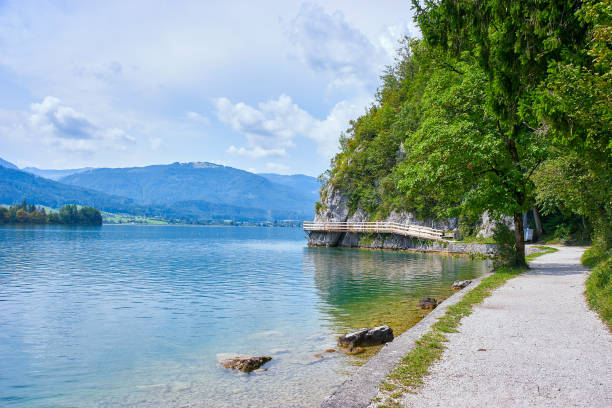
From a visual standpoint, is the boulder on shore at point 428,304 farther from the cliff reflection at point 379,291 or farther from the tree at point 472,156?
the tree at point 472,156

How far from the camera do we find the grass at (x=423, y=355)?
7.03 metres

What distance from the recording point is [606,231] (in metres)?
23.5

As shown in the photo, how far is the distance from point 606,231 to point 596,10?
17.3 meters

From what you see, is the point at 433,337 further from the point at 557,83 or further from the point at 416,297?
the point at 416,297

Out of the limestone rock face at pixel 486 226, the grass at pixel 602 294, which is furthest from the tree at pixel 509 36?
the limestone rock face at pixel 486 226

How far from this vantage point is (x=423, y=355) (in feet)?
28.6

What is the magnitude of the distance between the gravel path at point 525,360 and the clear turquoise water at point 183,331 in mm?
3020

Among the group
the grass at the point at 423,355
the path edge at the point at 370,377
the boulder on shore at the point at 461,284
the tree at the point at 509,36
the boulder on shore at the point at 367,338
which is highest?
the tree at the point at 509,36

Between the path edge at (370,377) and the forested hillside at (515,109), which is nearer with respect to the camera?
the path edge at (370,377)

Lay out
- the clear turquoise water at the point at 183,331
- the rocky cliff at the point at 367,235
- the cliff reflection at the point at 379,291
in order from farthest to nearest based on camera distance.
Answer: the rocky cliff at the point at 367,235 < the cliff reflection at the point at 379,291 < the clear turquoise water at the point at 183,331

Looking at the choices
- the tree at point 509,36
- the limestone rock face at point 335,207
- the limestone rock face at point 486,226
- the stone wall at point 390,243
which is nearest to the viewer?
the tree at point 509,36

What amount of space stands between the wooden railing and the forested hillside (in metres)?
15.9

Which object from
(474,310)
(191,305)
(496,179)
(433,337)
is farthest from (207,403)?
(496,179)

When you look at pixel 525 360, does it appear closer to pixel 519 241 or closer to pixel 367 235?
pixel 519 241
